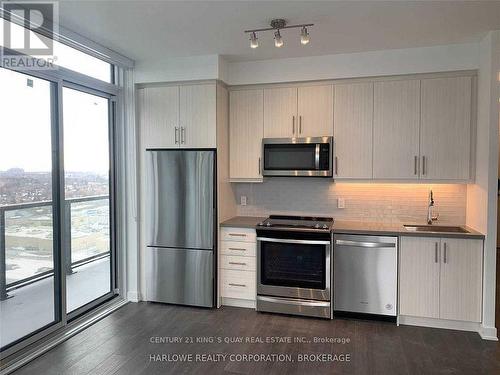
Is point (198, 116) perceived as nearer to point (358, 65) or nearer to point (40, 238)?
point (358, 65)

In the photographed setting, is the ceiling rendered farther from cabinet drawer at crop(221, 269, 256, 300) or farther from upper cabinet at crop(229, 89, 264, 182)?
cabinet drawer at crop(221, 269, 256, 300)

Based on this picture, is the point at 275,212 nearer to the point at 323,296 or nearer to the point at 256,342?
the point at 323,296

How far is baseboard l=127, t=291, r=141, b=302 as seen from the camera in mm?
4177

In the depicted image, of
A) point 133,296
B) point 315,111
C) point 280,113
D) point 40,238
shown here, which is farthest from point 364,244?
point 40,238

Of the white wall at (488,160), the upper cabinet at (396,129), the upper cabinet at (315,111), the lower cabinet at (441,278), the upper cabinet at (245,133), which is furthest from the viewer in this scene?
the upper cabinet at (245,133)

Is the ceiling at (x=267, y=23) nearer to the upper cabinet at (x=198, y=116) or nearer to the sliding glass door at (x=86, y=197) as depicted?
the upper cabinet at (x=198, y=116)

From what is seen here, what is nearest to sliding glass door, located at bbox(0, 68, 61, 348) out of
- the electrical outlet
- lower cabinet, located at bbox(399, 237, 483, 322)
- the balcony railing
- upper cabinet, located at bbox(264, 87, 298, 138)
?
the balcony railing

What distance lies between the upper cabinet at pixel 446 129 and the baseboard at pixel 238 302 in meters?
2.29

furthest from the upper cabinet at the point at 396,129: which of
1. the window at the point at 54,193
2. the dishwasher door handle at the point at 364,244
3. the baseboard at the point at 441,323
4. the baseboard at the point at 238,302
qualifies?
the window at the point at 54,193

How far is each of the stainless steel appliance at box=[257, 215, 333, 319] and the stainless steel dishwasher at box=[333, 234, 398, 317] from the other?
0.11 meters

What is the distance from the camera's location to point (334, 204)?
13.9 ft

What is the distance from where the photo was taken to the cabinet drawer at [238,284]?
3.96m

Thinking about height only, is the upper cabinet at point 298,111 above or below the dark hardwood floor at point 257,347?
above

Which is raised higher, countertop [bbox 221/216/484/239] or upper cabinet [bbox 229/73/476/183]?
upper cabinet [bbox 229/73/476/183]
